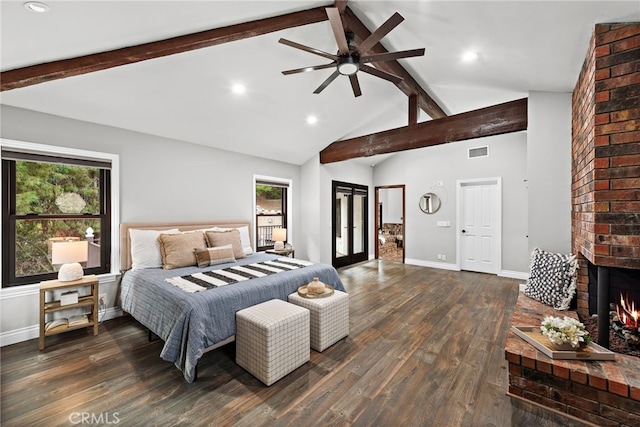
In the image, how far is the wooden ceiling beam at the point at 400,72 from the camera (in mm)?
2371

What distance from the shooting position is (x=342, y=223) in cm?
628

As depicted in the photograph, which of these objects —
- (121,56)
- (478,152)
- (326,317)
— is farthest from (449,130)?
(121,56)

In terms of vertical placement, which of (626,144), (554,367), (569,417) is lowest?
(569,417)

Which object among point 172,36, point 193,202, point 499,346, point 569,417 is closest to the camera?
point 569,417

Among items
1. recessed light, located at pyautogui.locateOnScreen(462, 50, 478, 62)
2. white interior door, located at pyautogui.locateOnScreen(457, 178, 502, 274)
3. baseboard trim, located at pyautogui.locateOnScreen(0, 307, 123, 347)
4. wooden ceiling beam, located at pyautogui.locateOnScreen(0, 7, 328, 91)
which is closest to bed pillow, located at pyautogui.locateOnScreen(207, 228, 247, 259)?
baseboard trim, located at pyautogui.locateOnScreen(0, 307, 123, 347)

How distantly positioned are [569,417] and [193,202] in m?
4.55

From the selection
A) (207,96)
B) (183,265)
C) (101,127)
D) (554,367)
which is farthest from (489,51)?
(101,127)

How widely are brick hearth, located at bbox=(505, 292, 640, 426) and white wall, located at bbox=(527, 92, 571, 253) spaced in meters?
1.52

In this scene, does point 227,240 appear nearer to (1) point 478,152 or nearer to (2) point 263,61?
(2) point 263,61

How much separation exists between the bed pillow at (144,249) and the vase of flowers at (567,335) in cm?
396

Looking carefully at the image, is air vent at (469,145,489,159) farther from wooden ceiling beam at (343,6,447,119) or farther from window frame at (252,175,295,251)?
window frame at (252,175,295,251)

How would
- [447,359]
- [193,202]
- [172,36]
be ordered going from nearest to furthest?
[172,36] < [447,359] < [193,202]

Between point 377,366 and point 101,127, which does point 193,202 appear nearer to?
point 101,127

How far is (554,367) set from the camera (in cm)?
177
